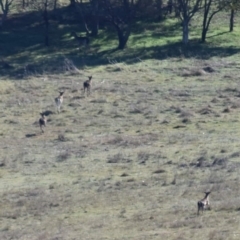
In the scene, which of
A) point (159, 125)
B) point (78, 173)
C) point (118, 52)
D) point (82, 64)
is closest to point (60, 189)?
point (78, 173)

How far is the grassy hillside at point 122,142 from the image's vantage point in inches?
838

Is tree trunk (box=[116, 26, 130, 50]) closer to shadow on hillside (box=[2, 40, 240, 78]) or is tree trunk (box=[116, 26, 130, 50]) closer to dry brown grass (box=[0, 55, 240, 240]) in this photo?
shadow on hillside (box=[2, 40, 240, 78])

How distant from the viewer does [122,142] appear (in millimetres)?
32469

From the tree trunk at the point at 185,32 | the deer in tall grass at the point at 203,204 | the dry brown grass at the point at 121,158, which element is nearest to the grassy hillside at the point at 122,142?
the dry brown grass at the point at 121,158

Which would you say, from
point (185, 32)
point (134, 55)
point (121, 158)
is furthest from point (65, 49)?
point (121, 158)

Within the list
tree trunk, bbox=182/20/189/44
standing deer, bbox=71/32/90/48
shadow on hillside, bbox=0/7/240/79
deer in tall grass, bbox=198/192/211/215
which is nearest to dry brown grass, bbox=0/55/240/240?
deer in tall grass, bbox=198/192/211/215

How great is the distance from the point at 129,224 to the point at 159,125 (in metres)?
15.6

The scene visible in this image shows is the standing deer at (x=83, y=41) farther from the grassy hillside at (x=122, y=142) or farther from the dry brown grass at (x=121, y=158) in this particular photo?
the dry brown grass at (x=121, y=158)

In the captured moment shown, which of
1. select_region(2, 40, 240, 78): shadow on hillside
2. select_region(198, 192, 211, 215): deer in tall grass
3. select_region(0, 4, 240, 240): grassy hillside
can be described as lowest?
select_region(2, 40, 240, 78): shadow on hillside

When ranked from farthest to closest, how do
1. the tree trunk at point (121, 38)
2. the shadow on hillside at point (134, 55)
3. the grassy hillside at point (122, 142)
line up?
1. the tree trunk at point (121, 38)
2. the shadow on hillside at point (134, 55)
3. the grassy hillside at point (122, 142)

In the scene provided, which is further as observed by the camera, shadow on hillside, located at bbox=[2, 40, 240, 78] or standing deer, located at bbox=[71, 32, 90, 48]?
standing deer, located at bbox=[71, 32, 90, 48]

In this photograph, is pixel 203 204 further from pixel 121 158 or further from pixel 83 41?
pixel 83 41

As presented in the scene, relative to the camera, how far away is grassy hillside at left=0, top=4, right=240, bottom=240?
21297 millimetres

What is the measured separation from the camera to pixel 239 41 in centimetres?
6194
